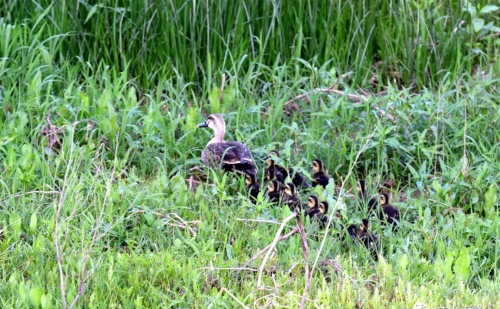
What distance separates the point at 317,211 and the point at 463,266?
1053mm

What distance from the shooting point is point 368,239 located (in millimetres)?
4645

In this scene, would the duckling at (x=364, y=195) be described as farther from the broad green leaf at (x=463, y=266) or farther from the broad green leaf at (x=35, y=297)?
the broad green leaf at (x=35, y=297)

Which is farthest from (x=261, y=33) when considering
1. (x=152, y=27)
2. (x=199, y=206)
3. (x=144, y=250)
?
(x=144, y=250)

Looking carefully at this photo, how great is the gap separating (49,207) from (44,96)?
1.62 meters

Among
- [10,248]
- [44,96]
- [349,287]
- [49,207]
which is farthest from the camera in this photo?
[44,96]

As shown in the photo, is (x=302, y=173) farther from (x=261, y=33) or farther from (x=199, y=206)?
(x=261, y=33)

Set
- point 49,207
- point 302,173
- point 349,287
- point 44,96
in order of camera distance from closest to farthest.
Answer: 1. point 349,287
2. point 49,207
3. point 302,173
4. point 44,96

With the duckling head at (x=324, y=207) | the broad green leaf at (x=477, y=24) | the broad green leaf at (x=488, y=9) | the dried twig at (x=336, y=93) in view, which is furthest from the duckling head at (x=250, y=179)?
the broad green leaf at (x=488, y=9)

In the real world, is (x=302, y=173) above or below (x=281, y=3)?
below

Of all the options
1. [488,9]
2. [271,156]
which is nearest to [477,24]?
[488,9]

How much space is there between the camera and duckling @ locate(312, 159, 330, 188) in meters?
5.43

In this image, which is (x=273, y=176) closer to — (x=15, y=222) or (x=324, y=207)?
(x=324, y=207)

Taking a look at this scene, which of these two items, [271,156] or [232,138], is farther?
[232,138]

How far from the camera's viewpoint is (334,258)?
15.1 ft
